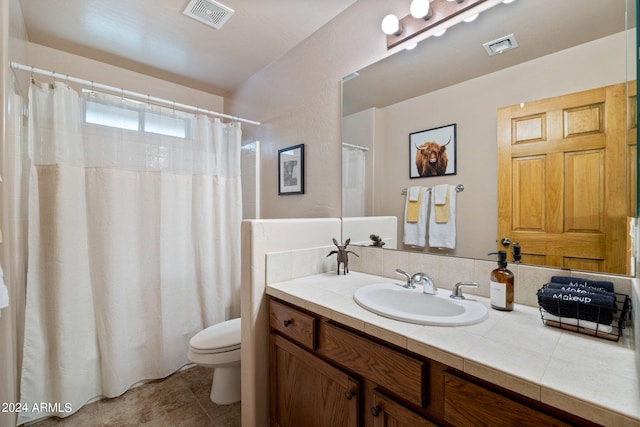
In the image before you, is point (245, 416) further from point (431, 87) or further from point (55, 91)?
point (55, 91)

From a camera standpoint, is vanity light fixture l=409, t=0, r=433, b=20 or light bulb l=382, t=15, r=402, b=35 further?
light bulb l=382, t=15, r=402, b=35

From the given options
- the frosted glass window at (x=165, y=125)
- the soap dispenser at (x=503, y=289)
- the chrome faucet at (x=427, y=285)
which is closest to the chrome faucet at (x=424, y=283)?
the chrome faucet at (x=427, y=285)

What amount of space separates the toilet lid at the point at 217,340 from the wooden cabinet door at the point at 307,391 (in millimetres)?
423

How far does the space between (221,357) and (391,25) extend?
2.04 m

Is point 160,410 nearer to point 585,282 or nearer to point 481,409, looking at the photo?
point 481,409

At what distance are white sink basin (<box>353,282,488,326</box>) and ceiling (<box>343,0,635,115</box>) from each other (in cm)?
97

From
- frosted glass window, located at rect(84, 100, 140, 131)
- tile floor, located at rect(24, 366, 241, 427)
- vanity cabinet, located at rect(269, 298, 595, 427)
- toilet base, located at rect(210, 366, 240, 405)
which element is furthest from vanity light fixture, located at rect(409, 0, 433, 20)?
tile floor, located at rect(24, 366, 241, 427)

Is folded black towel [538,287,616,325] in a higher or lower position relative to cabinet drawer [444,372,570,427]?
higher

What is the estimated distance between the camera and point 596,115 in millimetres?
938

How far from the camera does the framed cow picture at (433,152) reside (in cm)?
129

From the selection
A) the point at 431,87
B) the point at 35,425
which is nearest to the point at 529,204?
the point at 431,87

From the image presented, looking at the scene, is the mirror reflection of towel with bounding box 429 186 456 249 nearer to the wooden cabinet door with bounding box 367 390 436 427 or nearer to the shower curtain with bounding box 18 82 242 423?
the wooden cabinet door with bounding box 367 390 436 427

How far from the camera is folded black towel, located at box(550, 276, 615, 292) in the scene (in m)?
0.88

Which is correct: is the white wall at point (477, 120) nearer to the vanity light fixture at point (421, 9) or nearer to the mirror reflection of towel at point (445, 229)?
the mirror reflection of towel at point (445, 229)
